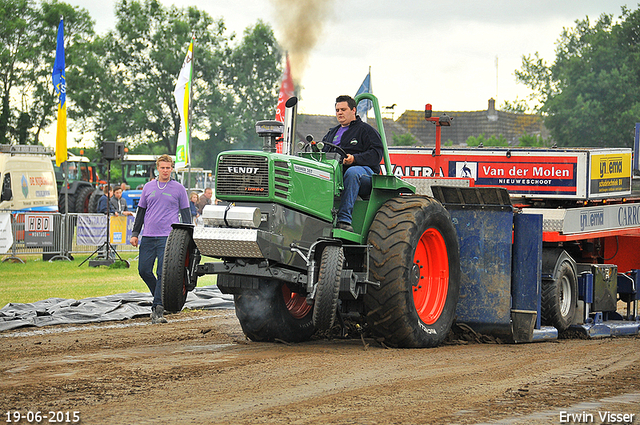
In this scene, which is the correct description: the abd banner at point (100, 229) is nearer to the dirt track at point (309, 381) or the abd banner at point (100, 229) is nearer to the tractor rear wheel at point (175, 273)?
the dirt track at point (309, 381)

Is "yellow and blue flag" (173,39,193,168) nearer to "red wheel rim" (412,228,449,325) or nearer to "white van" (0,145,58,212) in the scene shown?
"white van" (0,145,58,212)

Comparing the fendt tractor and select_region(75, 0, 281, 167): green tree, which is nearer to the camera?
the fendt tractor

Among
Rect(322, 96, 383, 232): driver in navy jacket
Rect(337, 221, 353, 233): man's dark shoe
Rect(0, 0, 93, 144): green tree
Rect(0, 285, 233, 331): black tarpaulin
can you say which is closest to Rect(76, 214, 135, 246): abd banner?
Rect(0, 285, 233, 331): black tarpaulin

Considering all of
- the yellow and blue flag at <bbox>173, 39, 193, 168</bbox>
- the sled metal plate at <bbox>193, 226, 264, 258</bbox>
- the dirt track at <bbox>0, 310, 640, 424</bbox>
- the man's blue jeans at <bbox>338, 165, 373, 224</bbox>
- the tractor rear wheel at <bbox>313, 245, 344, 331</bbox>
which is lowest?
the dirt track at <bbox>0, 310, 640, 424</bbox>

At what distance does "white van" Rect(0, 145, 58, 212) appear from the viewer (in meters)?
21.7

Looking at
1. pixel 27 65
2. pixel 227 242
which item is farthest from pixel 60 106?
pixel 27 65

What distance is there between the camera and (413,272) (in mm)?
7285

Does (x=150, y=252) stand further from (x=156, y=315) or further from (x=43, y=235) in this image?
(x=43, y=235)

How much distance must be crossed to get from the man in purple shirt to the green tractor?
2.11 meters

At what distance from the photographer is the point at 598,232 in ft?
33.0

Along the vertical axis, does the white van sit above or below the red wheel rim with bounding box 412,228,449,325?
above

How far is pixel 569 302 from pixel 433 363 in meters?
3.38

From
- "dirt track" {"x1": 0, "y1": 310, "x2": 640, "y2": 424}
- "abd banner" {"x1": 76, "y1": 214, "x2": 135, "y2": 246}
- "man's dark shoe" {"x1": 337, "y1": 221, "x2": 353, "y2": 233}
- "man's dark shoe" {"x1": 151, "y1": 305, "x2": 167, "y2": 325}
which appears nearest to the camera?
"dirt track" {"x1": 0, "y1": 310, "x2": 640, "y2": 424}

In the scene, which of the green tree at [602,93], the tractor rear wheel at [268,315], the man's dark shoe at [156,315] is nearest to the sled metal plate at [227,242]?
the tractor rear wheel at [268,315]
